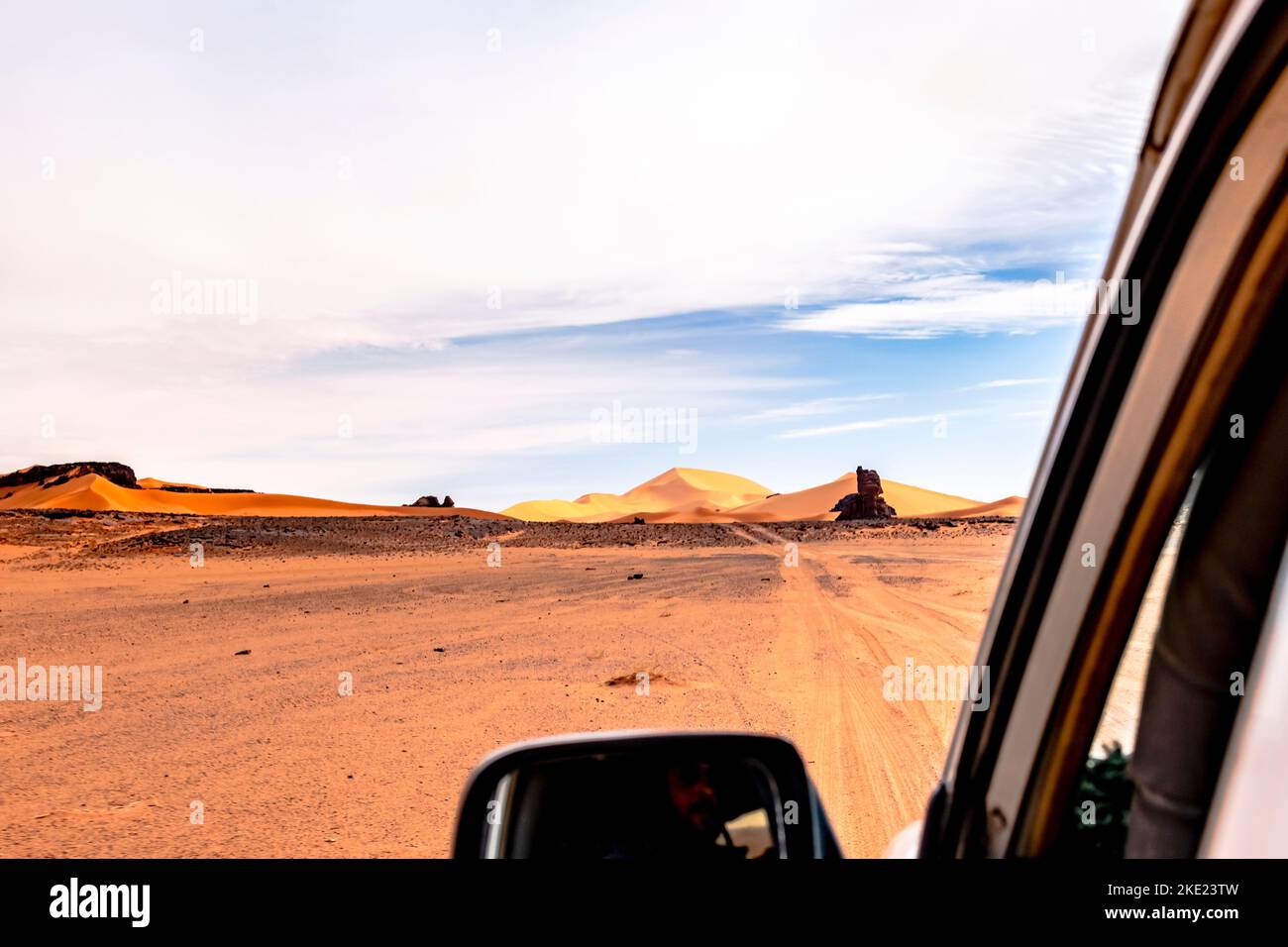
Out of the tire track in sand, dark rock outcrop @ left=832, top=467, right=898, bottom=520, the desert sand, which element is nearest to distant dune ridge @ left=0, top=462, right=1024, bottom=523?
dark rock outcrop @ left=832, top=467, right=898, bottom=520

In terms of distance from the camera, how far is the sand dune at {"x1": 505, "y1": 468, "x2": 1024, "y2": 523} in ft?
323

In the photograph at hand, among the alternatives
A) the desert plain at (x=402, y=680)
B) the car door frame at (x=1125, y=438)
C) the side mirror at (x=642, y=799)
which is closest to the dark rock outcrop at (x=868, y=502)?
the desert plain at (x=402, y=680)

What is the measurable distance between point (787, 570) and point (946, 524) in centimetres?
3490

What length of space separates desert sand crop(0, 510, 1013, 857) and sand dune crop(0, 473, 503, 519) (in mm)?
53132

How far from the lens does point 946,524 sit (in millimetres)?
59844

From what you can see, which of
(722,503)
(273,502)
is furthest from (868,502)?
(722,503)

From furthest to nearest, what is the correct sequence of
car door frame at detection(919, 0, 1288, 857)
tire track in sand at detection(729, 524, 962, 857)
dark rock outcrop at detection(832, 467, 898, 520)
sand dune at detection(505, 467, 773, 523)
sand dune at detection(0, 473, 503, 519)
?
sand dune at detection(505, 467, 773, 523)
sand dune at detection(0, 473, 503, 519)
dark rock outcrop at detection(832, 467, 898, 520)
tire track in sand at detection(729, 524, 962, 857)
car door frame at detection(919, 0, 1288, 857)

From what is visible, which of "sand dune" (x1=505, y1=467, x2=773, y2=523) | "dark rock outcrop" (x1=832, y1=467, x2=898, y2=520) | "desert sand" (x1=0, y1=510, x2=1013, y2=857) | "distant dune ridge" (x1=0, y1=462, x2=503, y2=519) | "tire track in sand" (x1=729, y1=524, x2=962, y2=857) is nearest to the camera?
"tire track in sand" (x1=729, y1=524, x2=962, y2=857)

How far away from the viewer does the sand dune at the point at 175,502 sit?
3120 inches

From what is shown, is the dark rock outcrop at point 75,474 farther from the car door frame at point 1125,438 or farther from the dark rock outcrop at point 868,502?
the car door frame at point 1125,438

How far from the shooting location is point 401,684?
12352 mm

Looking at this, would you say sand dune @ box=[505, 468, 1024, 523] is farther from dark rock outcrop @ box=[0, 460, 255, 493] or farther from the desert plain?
the desert plain
